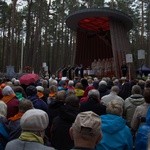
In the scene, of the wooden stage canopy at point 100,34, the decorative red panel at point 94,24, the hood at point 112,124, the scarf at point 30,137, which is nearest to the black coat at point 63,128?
the hood at point 112,124

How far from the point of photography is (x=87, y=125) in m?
2.94

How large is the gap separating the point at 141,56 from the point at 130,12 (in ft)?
111

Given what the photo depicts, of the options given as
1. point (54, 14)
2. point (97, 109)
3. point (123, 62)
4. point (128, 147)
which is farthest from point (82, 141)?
point (54, 14)

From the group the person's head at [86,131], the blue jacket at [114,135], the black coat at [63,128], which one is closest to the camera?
the person's head at [86,131]

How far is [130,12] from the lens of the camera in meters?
51.5

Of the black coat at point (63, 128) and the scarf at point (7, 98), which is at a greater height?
the scarf at point (7, 98)

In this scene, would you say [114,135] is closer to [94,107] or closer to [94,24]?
[94,107]

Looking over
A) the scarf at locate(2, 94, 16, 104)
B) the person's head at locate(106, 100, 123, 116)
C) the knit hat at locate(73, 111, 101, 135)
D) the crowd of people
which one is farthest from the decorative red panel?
the knit hat at locate(73, 111, 101, 135)

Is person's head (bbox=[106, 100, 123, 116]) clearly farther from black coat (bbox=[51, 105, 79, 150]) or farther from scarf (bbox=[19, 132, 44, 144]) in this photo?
scarf (bbox=[19, 132, 44, 144])

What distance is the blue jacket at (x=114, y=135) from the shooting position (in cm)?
428

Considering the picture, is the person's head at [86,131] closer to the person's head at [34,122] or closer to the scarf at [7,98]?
the person's head at [34,122]

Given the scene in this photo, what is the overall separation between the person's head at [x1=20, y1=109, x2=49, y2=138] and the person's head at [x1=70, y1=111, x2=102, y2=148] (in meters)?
0.50

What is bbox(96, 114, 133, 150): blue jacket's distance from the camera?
14.0 feet

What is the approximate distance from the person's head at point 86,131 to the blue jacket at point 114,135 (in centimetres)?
128
